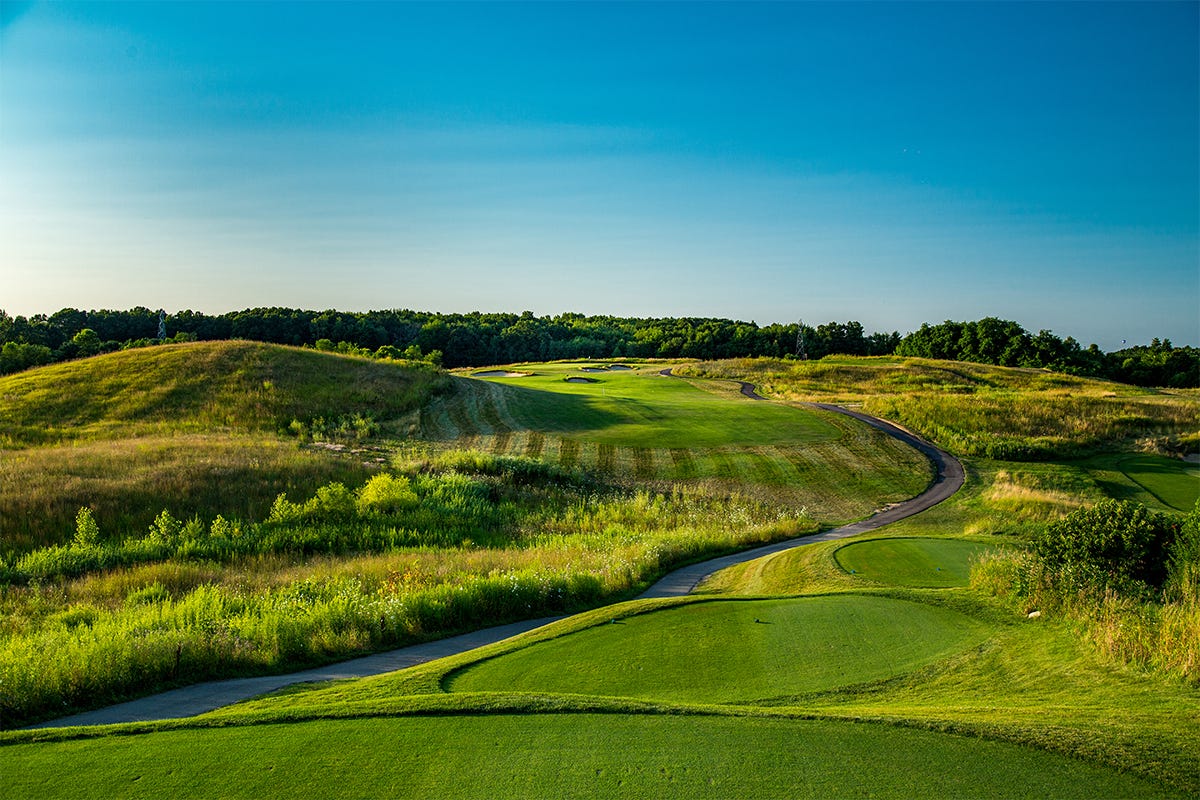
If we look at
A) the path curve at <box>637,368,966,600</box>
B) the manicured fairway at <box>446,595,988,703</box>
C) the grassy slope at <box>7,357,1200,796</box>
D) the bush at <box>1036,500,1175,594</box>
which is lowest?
the path curve at <box>637,368,966,600</box>

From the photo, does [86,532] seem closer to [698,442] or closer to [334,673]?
[334,673]

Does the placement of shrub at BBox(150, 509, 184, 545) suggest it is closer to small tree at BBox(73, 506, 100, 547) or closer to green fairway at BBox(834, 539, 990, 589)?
small tree at BBox(73, 506, 100, 547)

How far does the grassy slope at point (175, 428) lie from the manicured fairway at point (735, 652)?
18.6 meters

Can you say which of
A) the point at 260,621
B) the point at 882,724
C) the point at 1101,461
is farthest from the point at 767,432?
the point at 882,724

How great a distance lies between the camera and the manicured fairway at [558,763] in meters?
4.63

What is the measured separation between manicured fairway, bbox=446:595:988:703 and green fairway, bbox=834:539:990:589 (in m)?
3.92

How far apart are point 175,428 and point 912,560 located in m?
37.9

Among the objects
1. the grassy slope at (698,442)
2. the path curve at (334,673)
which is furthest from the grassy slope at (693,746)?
the grassy slope at (698,442)

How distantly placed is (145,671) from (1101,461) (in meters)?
41.9

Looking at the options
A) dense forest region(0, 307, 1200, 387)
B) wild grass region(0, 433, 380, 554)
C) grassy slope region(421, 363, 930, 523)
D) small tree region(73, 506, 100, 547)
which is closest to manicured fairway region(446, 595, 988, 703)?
small tree region(73, 506, 100, 547)

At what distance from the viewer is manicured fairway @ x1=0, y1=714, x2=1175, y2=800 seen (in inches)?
182

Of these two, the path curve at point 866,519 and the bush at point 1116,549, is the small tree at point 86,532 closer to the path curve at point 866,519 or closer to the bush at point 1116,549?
the path curve at point 866,519

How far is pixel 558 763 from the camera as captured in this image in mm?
5020

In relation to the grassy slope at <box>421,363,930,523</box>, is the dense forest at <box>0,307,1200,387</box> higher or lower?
higher
